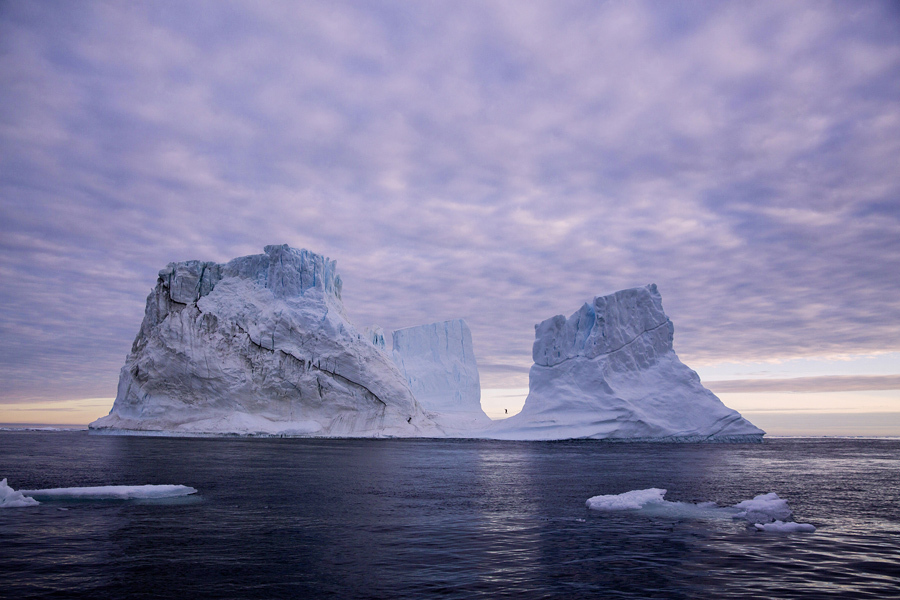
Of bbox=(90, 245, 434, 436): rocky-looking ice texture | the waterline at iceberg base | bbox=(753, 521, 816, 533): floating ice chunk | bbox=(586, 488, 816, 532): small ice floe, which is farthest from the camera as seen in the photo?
bbox=(90, 245, 434, 436): rocky-looking ice texture

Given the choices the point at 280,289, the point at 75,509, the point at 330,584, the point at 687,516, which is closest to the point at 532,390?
the point at 280,289

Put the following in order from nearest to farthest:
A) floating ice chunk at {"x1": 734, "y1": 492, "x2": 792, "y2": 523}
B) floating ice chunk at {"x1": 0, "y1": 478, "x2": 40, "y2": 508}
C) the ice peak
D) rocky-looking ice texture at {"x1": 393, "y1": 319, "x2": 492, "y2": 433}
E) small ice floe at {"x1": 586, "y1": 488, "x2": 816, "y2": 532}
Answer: small ice floe at {"x1": 586, "y1": 488, "x2": 816, "y2": 532}, floating ice chunk at {"x1": 734, "y1": 492, "x2": 792, "y2": 523}, floating ice chunk at {"x1": 0, "y1": 478, "x2": 40, "y2": 508}, the ice peak, rocky-looking ice texture at {"x1": 393, "y1": 319, "x2": 492, "y2": 433}

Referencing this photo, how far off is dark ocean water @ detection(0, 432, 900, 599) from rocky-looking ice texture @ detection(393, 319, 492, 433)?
45506 millimetres

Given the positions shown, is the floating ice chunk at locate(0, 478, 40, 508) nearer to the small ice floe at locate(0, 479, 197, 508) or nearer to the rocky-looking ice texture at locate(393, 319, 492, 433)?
the small ice floe at locate(0, 479, 197, 508)

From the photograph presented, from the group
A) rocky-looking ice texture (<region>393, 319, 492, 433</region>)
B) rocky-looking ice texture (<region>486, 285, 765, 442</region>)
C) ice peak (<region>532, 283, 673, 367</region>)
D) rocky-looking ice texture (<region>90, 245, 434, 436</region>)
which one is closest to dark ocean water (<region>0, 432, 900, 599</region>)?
rocky-looking ice texture (<region>486, 285, 765, 442</region>)

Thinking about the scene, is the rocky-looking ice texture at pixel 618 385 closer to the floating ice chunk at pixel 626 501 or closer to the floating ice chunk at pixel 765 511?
the floating ice chunk at pixel 626 501

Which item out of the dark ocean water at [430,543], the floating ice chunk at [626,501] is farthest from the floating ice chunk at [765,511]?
the floating ice chunk at [626,501]

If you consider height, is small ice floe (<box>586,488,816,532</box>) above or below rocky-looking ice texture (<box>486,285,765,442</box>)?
below

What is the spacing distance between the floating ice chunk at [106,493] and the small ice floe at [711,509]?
9006 mm

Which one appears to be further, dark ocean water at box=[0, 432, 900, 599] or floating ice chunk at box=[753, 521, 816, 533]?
floating ice chunk at box=[753, 521, 816, 533]

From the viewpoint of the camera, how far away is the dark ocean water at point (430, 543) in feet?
20.7

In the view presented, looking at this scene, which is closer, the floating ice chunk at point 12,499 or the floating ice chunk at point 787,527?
the floating ice chunk at point 787,527

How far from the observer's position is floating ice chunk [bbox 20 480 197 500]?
1171 centimetres

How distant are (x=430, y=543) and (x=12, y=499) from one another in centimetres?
838
